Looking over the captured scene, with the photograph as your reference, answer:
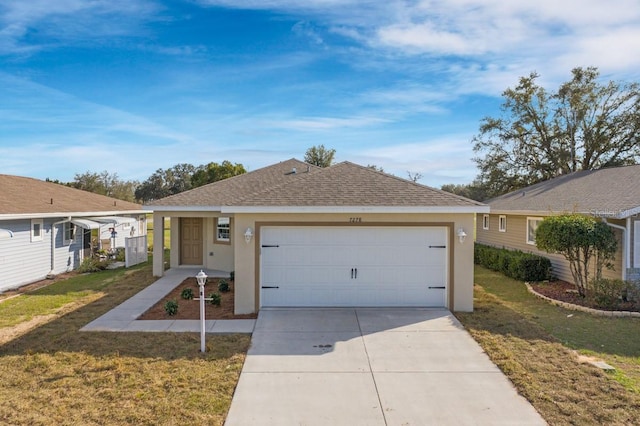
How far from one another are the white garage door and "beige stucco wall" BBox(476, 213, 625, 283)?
553cm

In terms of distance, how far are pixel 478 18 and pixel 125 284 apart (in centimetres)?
1333

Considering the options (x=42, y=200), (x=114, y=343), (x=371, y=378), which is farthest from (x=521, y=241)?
(x=42, y=200)

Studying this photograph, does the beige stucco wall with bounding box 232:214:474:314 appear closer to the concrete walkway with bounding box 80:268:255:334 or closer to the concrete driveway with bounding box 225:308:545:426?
the concrete walkway with bounding box 80:268:255:334

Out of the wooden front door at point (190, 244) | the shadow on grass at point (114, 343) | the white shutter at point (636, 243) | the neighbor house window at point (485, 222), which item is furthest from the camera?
the neighbor house window at point (485, 222)

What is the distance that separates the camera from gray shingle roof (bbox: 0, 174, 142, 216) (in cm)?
1273

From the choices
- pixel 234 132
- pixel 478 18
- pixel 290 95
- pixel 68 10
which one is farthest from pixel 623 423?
pixel 234 132

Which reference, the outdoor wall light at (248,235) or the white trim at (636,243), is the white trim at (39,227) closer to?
the outdoor wall light at (248,235)

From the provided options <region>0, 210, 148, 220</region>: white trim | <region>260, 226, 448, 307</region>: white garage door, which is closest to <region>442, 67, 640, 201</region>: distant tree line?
<region>260, 226, 448, 307</region>: white garage door

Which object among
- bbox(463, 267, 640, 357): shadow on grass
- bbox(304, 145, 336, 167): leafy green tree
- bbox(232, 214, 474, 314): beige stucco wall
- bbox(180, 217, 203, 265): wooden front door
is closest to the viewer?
Result: bbox(463, 267, 640, 357): shadow on grass

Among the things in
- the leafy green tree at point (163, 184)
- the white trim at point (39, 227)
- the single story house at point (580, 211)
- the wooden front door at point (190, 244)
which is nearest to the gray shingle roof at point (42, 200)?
the white trim at point (39, 227)

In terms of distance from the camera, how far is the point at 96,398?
5023 millimetres

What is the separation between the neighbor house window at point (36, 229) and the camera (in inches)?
514

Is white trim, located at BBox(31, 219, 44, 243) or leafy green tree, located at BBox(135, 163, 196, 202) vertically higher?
leafy green tree, located at BBox(135, 163, 196, 202)

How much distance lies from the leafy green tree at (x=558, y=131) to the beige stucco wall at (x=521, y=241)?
37.9ft
